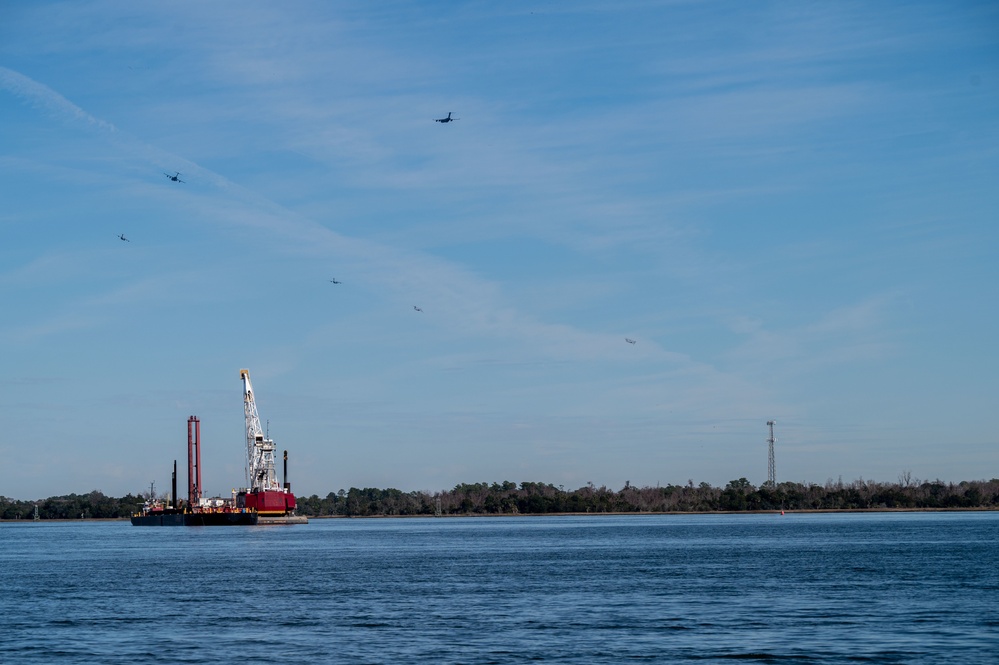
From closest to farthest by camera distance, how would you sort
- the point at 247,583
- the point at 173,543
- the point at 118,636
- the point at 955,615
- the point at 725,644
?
the point at 725,644 < the point at 118,636 < the point at 955,615 < the point at 247,583 < the point at 173,543

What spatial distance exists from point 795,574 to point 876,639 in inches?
1207

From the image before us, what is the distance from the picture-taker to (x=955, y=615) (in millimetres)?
50781

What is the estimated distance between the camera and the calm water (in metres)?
42.0

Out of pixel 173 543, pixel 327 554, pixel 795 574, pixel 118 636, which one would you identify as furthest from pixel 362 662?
pixel 173 543

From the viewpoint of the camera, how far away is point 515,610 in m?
54.2

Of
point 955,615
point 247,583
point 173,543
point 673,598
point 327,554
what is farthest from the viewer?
point 173,543

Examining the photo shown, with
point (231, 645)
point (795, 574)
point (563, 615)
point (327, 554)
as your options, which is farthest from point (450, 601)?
point (327, 554)

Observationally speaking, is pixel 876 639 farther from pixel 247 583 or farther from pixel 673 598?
pixel 247 583

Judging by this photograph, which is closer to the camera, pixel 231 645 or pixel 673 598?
pixel 231 645

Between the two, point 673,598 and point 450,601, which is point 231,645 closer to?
point 450,601

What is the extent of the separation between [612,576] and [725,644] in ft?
104

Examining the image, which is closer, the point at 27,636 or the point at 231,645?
the point at 231,645

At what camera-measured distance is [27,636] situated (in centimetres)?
4788

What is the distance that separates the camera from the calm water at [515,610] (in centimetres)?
4197
